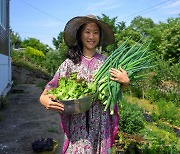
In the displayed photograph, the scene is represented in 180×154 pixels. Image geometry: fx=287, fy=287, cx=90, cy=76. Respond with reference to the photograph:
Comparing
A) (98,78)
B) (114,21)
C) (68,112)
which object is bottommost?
(68,112)

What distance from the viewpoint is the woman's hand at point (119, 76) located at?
1.57 metres

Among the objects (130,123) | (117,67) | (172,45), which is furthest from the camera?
(172,45)

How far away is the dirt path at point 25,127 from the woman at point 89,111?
232 centimetres

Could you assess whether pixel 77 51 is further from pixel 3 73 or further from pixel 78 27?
pixel 3 73

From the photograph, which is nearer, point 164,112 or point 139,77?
point 139,77

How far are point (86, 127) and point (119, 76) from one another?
0.40 m

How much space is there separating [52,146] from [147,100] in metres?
7.38

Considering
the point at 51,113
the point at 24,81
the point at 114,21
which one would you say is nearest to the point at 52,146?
the point at 51,113

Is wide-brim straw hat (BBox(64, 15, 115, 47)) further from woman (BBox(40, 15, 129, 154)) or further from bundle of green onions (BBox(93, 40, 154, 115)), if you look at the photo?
bundle of green onions (BBox(93, 40, 154, 115))

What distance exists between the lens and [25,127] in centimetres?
531

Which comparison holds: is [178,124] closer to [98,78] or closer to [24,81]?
[98,78]

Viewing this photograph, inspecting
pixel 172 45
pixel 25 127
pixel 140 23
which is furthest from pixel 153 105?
pixel 140 23

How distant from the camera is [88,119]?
1.75 meters

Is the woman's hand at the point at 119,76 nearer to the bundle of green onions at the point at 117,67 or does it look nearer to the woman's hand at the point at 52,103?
the bundle of green onions at the point at 117,67
